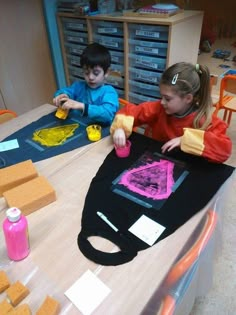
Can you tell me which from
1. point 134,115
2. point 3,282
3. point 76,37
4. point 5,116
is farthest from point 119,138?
point 76,37

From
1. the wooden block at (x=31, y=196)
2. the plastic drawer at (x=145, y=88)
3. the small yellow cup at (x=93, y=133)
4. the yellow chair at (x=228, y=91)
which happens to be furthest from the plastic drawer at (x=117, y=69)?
the wooden block at (x=31, y=196)

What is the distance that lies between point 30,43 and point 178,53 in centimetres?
123

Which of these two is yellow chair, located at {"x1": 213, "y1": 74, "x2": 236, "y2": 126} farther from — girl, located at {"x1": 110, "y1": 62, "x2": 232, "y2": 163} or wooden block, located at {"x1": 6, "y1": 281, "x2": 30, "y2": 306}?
wooden block, located at {"x1": 6, "y1": 281, "x2": 30, "y2": 306}

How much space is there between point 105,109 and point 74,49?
126cm

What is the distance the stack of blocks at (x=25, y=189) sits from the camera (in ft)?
2.53

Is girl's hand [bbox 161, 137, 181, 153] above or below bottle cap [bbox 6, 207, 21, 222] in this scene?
below

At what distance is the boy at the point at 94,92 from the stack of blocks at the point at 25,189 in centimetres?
47

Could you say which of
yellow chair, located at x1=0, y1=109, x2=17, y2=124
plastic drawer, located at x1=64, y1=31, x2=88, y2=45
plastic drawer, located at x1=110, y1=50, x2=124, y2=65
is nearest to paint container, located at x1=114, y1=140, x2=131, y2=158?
yellow chair, located at x1=0, y1=109, x2=17, y2=124

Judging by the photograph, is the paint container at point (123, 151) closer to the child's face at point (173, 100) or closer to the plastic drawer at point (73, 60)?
the child's face at point (173, 100)

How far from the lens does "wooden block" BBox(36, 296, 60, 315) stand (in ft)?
1.75

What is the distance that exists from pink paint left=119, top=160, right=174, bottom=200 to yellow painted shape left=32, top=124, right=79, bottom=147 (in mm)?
395

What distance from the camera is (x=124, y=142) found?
40.5 inches

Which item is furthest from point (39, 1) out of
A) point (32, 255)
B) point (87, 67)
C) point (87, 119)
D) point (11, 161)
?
point (32, 255)

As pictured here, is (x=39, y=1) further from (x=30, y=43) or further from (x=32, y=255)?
(x=32, y=255)
